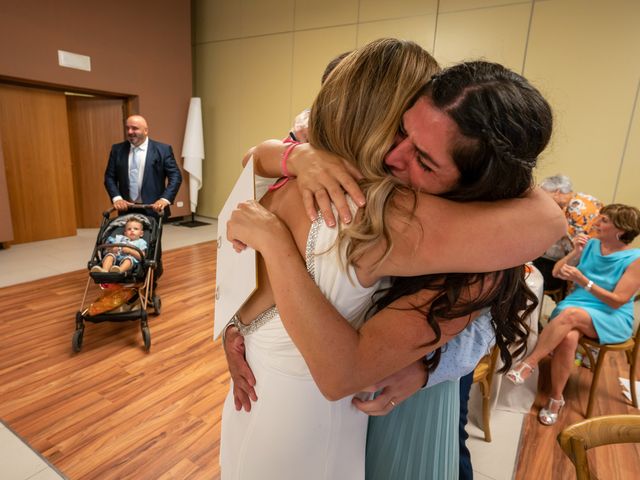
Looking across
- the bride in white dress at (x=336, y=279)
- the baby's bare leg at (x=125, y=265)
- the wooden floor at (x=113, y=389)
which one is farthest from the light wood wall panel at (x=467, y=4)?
the bride in white dress at (x=336, y=279)

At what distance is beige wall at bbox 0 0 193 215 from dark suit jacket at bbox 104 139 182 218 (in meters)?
2.19

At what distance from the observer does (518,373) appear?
241cm

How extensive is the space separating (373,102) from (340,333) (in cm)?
42

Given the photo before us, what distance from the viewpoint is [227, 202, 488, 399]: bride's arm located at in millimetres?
698

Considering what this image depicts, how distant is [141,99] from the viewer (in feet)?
21.8

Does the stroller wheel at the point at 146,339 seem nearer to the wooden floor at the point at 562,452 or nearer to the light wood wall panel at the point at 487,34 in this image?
the wooden floor at the point at 562,452

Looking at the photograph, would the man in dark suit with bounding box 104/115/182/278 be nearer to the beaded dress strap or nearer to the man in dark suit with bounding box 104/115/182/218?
the man in dark suit with bounding box 104/115/182/218

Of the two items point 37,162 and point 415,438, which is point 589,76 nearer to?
point 415,438

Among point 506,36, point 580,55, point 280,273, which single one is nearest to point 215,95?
point 506,36

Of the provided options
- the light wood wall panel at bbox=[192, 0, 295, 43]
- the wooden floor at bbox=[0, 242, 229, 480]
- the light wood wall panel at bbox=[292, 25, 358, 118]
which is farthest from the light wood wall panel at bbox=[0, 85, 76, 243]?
the light wood wall panel at bbox=[292, 25, 358, 118]

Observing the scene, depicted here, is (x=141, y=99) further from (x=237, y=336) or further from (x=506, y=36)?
(x=237, y=336)

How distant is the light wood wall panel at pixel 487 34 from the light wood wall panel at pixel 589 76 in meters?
0.15

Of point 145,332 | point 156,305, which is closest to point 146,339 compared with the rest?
point 145,332

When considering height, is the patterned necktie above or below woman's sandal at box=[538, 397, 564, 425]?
above
